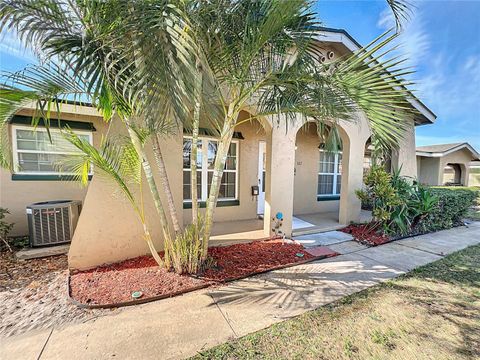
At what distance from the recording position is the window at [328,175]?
31.1 ft

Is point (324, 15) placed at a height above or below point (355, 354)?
above

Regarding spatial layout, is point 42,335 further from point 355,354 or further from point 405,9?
point 405,9

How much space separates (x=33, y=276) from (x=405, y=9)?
288 inches

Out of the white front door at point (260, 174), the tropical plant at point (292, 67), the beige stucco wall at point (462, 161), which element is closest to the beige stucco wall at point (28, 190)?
the tropical plant at point (292, 67)

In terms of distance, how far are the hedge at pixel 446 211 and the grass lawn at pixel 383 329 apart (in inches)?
153

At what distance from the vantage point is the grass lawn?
2398 millimetres

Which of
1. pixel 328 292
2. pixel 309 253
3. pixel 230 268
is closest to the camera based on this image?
pixel 328 292

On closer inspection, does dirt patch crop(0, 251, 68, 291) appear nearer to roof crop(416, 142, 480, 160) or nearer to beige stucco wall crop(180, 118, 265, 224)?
beige stucco wall crop(180, 118, 265, 224)

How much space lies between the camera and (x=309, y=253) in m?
5.08

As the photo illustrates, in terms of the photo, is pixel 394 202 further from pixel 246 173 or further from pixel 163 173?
pixel 163 173

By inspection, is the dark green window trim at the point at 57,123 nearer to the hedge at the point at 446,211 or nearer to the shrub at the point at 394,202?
the shrub at the point at 394,202

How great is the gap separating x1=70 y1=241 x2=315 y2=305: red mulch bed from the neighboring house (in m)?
18.0

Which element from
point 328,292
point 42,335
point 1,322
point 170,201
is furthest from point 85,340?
point 328,292

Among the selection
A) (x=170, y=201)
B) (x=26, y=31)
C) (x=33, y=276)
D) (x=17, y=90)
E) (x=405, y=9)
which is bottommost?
(x=33, y=276)
